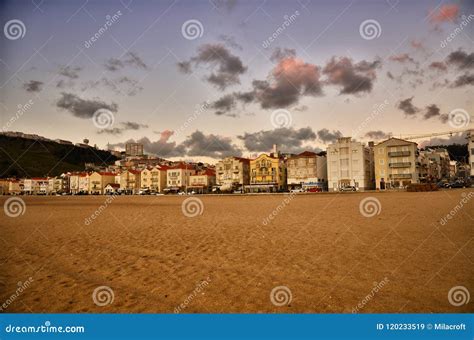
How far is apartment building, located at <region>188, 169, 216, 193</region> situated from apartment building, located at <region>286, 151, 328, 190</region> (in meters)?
22.6

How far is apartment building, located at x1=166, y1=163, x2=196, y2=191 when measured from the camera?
83625 millimetres

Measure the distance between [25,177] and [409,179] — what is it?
123681 millimetres

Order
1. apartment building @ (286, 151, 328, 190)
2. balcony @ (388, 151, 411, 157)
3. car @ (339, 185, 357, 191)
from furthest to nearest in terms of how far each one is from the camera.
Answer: apartment building @ (286, 151, 328, 190) → balcony @ (388, 151, 411, 157) → car @ (339, 185, 357, 191)

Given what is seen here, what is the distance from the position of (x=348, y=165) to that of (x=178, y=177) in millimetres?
45015

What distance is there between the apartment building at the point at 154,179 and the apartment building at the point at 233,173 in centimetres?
1764

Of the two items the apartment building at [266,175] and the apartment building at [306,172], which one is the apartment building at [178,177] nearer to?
the apartment building at [266,175]

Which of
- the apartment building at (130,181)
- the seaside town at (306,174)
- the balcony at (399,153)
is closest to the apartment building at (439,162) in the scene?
the seaside town at (306,174)

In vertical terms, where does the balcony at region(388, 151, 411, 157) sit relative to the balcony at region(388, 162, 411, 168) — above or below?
above

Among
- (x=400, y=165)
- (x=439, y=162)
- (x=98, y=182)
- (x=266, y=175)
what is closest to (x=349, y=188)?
(x=400, y=165)

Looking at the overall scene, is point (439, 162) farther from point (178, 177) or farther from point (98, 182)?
point (98, 182)

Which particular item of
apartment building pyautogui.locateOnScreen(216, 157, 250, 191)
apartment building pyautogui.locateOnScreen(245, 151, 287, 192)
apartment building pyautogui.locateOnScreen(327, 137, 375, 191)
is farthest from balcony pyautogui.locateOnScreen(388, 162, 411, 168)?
apartment building pyautogui.locateOnScreen(216, 157, 250, 191)

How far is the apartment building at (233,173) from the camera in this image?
7769 centimetres

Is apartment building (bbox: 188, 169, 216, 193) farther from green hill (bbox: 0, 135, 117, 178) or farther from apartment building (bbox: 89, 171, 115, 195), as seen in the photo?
green hill (bbox: 0, 135, 117, 178)

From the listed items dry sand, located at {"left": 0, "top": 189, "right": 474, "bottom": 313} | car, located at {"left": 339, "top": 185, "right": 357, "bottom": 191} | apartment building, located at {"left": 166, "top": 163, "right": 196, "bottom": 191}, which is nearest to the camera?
dry sand, located at {"left": 0, "top": 189, "right": 474, "bottom": 313}
